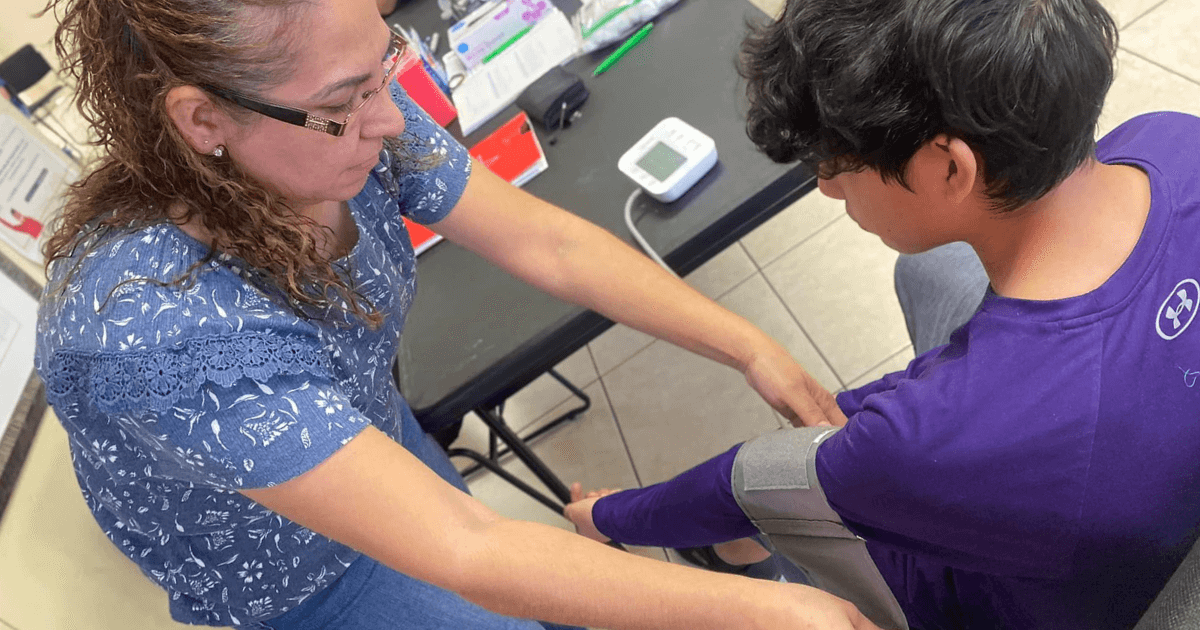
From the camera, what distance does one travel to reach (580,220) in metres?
1.15

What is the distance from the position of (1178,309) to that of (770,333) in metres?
1.32

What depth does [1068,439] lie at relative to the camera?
0.68 metres

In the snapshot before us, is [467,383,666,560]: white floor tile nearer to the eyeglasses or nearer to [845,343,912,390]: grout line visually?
[845,343,912,390]: grout line

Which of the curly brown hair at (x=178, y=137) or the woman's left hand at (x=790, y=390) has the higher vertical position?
the curly brown hair at (x=178, y=137)

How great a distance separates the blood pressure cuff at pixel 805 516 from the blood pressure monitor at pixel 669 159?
0.39 meters

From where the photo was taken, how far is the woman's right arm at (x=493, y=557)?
76cm

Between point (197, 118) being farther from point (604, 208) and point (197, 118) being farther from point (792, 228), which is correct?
point (792, 228)

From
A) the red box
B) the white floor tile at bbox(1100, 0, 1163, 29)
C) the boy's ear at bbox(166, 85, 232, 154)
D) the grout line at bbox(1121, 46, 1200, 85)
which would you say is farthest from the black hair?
the white floor tile at bbox(1100, 0, 1163, 29)

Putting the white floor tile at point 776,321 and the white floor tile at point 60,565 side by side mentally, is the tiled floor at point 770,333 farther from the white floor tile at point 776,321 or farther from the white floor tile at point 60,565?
the white floor tile at point 60,565

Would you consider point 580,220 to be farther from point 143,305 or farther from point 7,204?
point 7,204

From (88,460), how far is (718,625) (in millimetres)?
759

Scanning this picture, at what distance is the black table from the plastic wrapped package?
2 cm

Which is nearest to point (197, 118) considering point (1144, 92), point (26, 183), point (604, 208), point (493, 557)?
point (493, 557)

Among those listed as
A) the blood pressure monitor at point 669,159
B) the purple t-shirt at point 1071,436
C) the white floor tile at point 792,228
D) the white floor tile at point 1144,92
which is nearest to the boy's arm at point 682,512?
the purple t-shirt at point 1071,436
